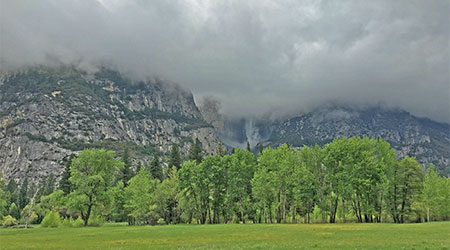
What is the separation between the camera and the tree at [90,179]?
6856 centimetres

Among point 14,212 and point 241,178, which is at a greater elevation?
point 241,178

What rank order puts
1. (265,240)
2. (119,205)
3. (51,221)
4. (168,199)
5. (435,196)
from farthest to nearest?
(119,205) → (168,199) → (51,221) → (435,196) → (265,240)

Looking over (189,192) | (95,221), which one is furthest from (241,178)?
(95,221)

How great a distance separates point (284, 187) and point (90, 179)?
148 ft

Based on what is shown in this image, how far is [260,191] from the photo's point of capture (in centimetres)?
6738

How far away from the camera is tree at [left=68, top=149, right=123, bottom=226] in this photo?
68562 millimetres

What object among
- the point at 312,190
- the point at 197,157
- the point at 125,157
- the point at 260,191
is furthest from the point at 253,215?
the point at 125,157

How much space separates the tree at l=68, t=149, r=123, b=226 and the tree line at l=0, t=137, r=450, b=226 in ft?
0.71

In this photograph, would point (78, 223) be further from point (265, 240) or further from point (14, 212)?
point (14, 212)

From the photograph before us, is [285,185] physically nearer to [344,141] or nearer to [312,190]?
[312,190]

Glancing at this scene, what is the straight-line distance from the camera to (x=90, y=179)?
68062 millimetres

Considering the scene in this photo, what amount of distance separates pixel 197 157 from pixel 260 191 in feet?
131

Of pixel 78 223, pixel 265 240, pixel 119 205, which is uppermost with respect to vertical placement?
pixel 265 240

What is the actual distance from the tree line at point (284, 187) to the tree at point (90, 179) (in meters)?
0.22
